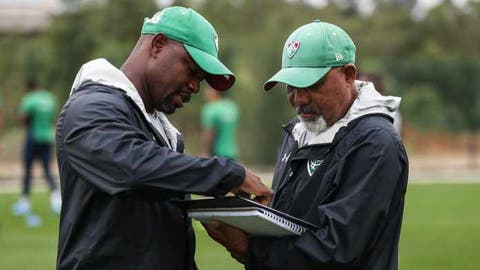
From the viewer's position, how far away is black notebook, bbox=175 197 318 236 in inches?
160

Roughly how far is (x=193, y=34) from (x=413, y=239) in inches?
387

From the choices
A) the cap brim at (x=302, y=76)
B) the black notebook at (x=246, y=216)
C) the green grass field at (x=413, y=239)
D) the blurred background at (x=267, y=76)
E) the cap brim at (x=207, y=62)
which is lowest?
the blurred background at (x=267, y=76)

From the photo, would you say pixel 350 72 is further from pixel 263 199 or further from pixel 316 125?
pixel 263 199

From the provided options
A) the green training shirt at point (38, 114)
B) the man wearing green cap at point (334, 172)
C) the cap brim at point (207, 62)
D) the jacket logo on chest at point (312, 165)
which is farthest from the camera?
the green training shirt at point (38, 114)

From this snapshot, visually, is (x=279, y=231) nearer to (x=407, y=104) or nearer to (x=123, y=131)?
(x=123, y=131)

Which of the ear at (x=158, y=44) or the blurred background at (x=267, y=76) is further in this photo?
A: the blurred background at (x=267, y=76)

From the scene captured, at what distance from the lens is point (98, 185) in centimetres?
402

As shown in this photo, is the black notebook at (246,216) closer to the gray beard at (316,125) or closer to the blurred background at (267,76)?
the gray beard at (316,125)

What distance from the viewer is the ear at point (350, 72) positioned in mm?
4422

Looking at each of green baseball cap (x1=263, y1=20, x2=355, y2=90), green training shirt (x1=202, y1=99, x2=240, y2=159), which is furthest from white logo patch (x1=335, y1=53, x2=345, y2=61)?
green training shirt (x1=202, y1=99, x2=240, y2=159)

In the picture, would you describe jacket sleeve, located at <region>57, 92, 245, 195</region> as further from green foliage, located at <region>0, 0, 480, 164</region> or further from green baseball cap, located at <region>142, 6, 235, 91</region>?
green foliage, located at <region>0, 0, 480, 164</region>

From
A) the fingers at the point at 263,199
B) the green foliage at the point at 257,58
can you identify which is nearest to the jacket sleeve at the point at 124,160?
the fingers at the point at 263,199

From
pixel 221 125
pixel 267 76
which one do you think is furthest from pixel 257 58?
pixel 221 125

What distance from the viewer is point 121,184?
3.97 meters
